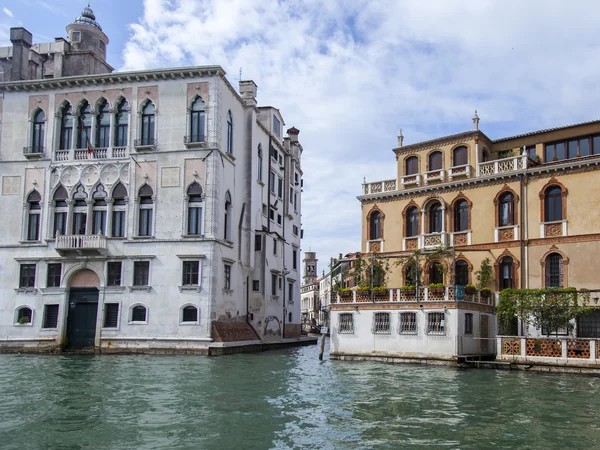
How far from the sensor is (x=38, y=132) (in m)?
38.4

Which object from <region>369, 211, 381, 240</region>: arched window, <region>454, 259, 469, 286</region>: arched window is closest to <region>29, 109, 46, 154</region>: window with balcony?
<region>369, 211, 381, 240</region>: arched window

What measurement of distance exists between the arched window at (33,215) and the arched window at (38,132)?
2564 mm

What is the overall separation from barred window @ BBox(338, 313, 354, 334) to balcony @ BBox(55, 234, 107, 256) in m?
14.3

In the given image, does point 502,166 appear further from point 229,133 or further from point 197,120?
point 197,120

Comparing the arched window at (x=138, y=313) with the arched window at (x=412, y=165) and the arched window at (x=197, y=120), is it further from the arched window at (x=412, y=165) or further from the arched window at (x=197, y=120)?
the arched window at (x=412, y=165)

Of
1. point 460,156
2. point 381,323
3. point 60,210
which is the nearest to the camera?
point 381,323

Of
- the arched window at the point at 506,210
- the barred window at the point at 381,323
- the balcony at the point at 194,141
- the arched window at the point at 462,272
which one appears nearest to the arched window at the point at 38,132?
the balcony at the point at 194,141

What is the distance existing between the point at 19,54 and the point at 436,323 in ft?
102

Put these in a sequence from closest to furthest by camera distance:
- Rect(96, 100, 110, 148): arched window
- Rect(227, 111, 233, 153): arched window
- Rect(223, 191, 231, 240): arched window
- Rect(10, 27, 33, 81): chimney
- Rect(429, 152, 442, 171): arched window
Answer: Rect(429, 152, 442, 171): arched window, Rect(96, 100, 110, 148): arched window, Rect(223, 191, 231, 240): arched window, Rect(227, 111, 233, 153): arched window, Rect(10, 27, 33, 81): chimney

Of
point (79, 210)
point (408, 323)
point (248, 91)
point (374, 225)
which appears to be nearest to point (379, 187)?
point (374, 225)

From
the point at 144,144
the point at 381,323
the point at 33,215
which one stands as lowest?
the point at 381,323

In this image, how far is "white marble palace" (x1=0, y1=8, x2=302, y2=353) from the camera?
116 feet

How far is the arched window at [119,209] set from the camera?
120ft

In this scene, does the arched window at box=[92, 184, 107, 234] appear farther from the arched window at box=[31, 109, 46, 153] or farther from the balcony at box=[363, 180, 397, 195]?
the balcony at box=[363, 180, 397, 195]
